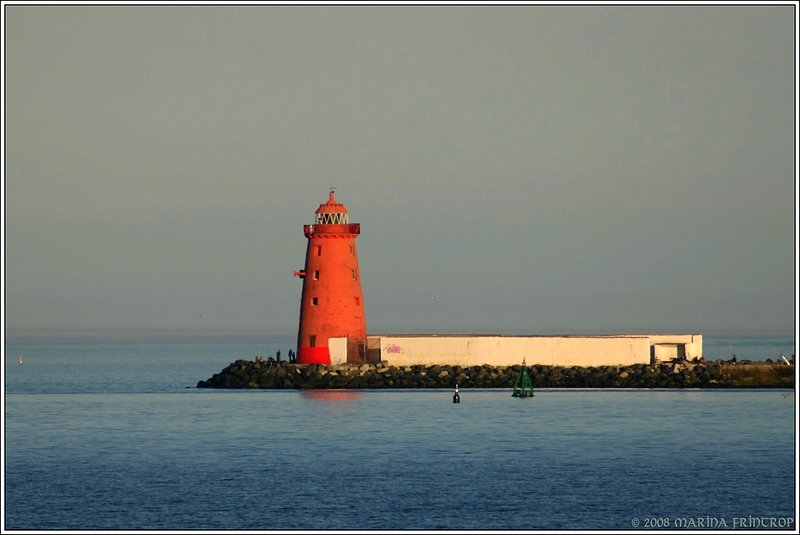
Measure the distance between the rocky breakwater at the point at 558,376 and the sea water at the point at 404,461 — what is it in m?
0.50

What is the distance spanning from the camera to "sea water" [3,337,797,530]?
30938mm

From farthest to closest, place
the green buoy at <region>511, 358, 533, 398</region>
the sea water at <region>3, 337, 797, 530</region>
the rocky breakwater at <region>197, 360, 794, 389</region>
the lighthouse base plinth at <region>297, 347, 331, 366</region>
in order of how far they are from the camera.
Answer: the rocky breakwater at <region>197, 360, 794, 389</region> → the lighthouse base plinth at <region>297, 347, 331, 366</region> → the green buoy at <region>511, 358, 533, 398</region> → the sea water at <region>3, 337, 797, 530</region>

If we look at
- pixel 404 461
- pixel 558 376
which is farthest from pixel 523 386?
pixel 404 461

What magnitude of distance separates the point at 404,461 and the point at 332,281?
16567 mm

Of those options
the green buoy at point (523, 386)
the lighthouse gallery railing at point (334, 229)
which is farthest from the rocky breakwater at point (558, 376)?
the lighthouse gallery railing at point (334, 229)

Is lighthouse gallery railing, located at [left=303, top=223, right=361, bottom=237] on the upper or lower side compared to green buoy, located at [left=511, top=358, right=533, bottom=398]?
upper

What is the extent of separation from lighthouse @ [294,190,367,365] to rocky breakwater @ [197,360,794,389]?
Answer: 1.33 meters

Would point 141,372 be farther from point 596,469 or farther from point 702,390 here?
point 596,469

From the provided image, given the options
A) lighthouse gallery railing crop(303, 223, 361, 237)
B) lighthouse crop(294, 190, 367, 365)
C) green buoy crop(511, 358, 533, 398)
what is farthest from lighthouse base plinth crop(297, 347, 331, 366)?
green buoy crop(511, 358, 533, 398)

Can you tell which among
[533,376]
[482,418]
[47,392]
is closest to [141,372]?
[47,392]

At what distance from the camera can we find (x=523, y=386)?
54.3 meters

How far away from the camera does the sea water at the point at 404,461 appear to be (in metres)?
30.9

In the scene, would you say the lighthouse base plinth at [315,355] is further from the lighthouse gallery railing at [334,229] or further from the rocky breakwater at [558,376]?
the lighthouse gallery railing at [334,229]

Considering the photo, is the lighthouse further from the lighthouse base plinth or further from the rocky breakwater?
the rocky breakwater
